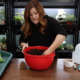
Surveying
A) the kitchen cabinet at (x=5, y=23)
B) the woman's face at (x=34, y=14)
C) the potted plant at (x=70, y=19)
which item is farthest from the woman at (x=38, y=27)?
the potted plant at (x=70, y=19)

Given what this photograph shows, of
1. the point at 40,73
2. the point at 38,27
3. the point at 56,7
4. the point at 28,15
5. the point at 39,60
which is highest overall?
the point at 56,7

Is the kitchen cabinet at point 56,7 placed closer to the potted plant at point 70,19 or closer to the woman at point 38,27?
the potted plant at point 70,19

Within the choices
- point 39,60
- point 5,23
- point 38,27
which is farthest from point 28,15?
point 5,23

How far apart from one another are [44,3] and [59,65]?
7.33 ft

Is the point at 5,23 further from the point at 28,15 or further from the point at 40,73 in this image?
the point at 40,73

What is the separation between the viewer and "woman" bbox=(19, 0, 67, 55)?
1.24 meters

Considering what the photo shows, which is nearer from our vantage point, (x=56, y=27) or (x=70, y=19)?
(x=56, y=27)

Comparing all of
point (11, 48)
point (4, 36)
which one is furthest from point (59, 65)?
point (4, 36)

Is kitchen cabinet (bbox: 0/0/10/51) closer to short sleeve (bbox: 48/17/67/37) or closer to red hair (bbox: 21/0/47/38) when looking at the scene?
red hair (bbox: 21/0/47/38)

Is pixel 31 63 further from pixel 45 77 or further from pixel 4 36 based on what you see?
pixel 4 36

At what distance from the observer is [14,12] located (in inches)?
117

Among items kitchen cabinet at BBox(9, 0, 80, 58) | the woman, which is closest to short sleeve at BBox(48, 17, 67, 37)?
the woman

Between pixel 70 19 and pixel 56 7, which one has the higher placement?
pixel 56 7

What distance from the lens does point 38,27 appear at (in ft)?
4.77
